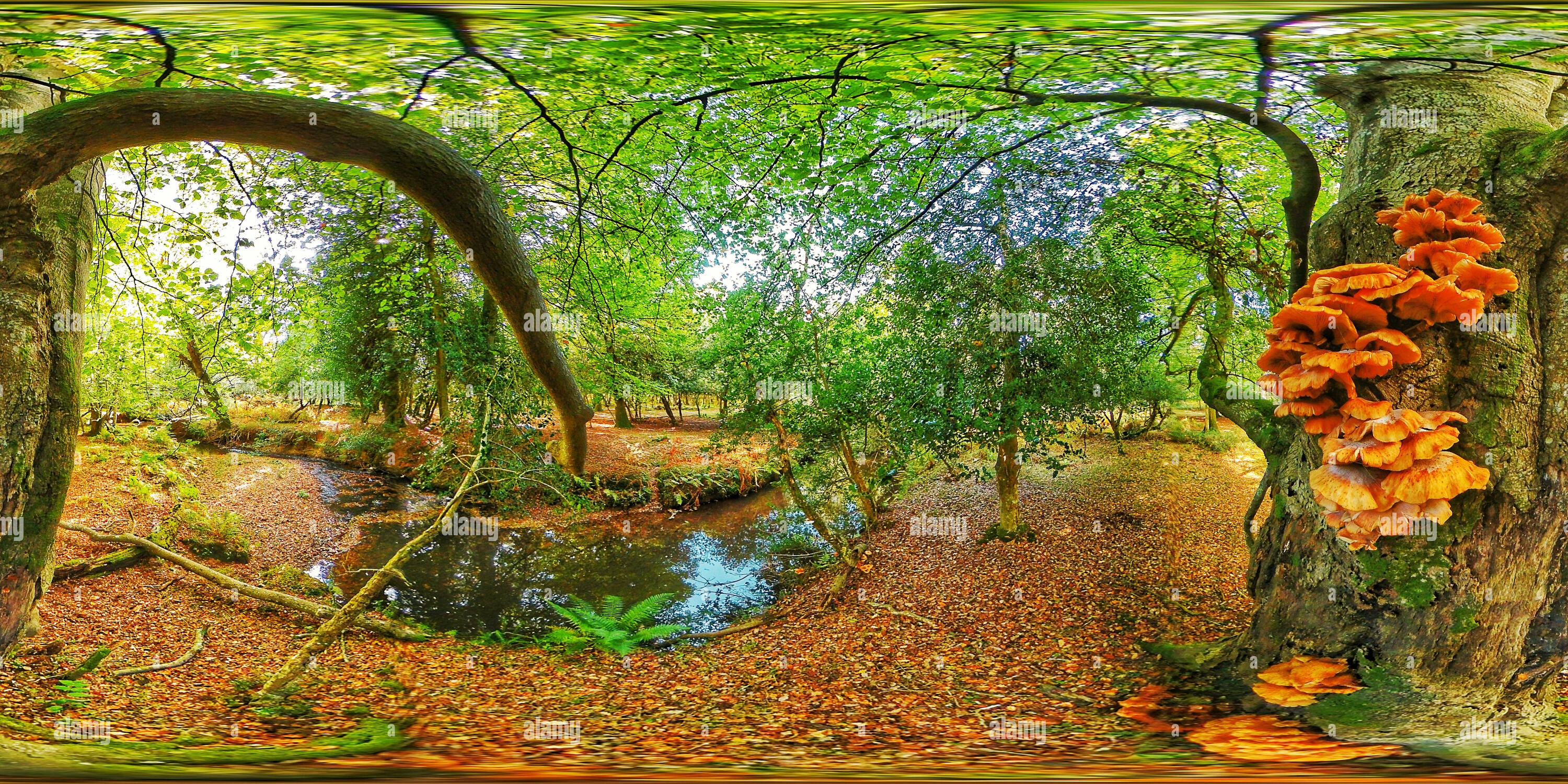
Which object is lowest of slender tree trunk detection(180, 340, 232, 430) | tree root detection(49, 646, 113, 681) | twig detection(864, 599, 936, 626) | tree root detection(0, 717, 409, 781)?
twig detection(864, 599, 936, 626)

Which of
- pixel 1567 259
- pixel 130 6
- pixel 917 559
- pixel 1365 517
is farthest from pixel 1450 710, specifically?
pixel 130 6

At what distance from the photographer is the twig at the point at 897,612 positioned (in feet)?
4.19

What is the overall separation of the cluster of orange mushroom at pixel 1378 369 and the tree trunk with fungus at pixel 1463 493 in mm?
79

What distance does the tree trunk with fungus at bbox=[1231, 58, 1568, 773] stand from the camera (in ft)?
3.14

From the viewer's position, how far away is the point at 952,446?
70.5 inches

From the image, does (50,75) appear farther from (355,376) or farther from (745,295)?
(745,295)

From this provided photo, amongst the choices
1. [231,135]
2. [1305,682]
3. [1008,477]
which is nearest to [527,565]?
[231,135]

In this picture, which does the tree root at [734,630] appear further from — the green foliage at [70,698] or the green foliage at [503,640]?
the green foliage at [70,698]

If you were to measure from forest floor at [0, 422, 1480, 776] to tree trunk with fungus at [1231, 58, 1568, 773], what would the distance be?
134 mm

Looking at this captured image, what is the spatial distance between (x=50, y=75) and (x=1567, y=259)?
3150 millimetres

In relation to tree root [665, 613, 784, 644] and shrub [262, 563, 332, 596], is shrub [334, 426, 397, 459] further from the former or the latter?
tree root [665, 613, 784, 644]

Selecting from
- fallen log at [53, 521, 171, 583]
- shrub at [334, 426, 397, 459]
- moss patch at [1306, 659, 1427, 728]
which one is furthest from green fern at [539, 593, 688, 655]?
moss patch at [1306, 659, 1427, 728]

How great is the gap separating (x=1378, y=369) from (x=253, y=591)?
7.40 feet

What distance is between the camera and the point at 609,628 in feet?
3.60
